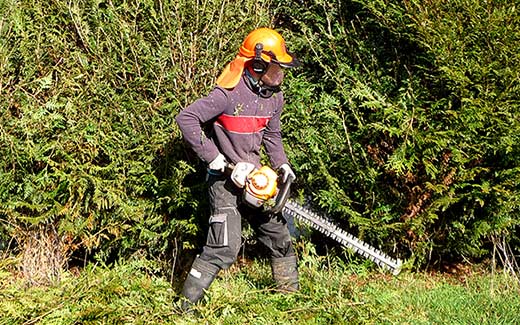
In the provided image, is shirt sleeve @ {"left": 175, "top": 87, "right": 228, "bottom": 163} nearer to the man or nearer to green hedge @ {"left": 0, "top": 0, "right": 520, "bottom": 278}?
the man

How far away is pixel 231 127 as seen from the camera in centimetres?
445

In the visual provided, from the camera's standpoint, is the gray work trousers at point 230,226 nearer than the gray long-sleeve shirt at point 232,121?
No

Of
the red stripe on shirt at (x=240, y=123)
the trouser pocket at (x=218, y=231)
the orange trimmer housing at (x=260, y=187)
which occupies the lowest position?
the trouser pocket at (x=218, y=231)

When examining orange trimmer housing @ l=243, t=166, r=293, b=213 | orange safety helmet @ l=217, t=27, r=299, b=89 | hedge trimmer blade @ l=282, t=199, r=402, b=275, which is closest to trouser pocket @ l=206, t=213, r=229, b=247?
orange trimmer housing @ l=243, t=166, r=293, b=213

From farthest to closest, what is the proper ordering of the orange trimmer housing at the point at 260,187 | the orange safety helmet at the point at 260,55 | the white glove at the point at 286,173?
the white glove at the point at 286,173 → the orange safety helmet at the point at 260,55 → the orange trimmer housing at the point at 260,187

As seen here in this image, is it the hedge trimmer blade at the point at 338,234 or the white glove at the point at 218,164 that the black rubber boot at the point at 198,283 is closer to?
the white glove at the point at 218,164

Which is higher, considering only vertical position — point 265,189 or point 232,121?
point 232,121

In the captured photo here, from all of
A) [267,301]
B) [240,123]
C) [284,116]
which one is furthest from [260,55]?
[267,301]

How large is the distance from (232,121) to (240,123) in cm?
6

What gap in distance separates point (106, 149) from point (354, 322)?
7.40ft

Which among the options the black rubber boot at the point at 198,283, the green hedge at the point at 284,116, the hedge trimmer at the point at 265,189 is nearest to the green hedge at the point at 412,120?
the green hedge at the point at 284,116

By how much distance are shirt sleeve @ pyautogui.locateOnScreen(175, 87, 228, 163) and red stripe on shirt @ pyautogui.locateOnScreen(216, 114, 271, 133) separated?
0.10 meters

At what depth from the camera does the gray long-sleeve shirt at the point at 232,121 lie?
A: 4.24 m

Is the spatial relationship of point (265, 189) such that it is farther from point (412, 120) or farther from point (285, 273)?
point (412, 120)
